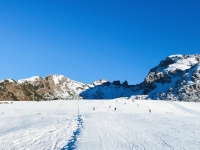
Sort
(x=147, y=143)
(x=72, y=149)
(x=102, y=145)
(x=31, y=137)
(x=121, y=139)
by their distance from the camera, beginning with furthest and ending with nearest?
(x=31, y=137), (x=121, y=139), (x=147, y=143), (x=102, y=145), (x=72, y=149)

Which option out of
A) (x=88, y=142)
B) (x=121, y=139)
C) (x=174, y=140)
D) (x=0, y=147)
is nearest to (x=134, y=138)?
(x=121, y=139)

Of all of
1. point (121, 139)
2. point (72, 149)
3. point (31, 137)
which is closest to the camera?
point (72, 149)

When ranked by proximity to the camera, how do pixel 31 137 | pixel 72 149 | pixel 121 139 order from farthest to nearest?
pixel 31 137, pixel 121 139, pixel 72 149

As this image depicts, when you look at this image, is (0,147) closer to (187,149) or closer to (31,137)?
(31,137)

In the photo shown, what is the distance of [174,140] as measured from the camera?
811 inches

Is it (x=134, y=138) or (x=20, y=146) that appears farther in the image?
(x=134, y=138)

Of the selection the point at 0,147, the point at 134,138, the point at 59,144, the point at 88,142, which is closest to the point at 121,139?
the point at 134,138

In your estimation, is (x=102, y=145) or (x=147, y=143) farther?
(x=147, y=143)

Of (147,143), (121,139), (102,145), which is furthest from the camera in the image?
(121,139)

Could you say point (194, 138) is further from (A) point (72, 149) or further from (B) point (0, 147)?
(B) point (0, 147)

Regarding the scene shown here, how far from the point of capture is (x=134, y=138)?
71.3ft

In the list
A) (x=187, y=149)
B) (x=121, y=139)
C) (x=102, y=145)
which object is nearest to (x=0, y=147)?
(x=102, y=145)

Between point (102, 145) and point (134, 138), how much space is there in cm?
438

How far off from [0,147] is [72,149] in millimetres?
5668
